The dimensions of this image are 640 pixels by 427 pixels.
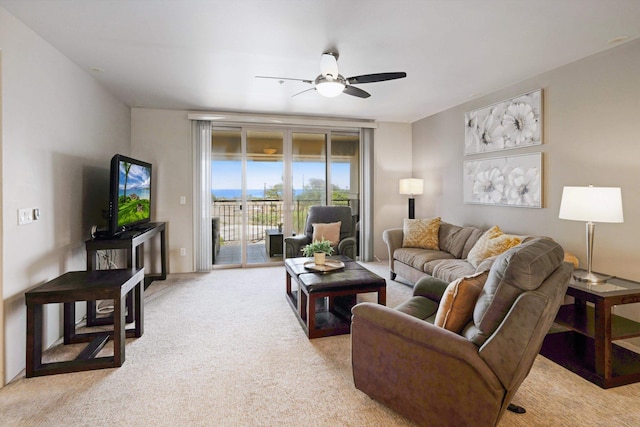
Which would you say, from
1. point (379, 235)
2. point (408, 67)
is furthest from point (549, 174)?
point (379, 235)

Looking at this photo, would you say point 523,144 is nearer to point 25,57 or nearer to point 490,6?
point 490,6

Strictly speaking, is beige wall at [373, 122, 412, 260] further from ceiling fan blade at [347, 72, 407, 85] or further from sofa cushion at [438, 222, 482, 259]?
ceiling fan blade at [347, 72, 407, 85]

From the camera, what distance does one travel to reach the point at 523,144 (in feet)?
12.3

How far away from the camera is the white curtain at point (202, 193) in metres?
5.13

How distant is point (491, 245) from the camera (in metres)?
3.42

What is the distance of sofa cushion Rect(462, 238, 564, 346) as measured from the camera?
1455 mm

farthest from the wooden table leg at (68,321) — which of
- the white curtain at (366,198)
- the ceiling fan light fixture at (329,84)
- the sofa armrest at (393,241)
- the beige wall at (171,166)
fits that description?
the white curtain at (366,198)

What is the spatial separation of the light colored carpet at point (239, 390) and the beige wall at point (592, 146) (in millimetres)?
1270

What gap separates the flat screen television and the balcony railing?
124 centimetres

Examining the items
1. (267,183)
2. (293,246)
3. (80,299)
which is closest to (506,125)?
(293,246)

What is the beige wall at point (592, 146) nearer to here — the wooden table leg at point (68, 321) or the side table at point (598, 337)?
the side table at point (598, 337)

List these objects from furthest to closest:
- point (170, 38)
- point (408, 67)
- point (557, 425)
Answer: point (408, 67) < point (170, 38) < point (557, 425)

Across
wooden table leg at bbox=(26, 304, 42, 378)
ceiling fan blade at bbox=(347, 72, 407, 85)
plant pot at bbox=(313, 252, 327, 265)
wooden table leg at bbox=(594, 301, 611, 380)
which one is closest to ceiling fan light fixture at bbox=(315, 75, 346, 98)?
ceiling fan blade at bbox=(347, 72, 407, 85)

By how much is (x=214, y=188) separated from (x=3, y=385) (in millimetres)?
3570
